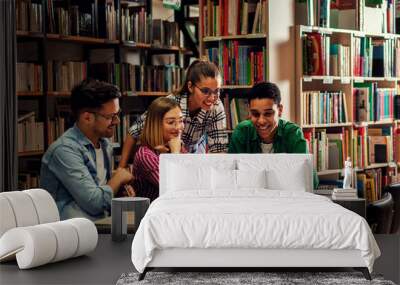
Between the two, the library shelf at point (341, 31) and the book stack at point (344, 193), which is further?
the library shelf at point (341, 31)

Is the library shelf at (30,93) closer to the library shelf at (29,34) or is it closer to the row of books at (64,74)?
the row of books at (64,74)

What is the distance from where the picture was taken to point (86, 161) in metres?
7.80

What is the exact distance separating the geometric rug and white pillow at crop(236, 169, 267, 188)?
1.13 metres

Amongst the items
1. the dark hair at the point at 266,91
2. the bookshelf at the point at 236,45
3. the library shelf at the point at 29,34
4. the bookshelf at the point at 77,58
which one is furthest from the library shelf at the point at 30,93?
the dark hair at the point at 266,91

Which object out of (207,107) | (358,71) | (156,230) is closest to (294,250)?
(156,230)

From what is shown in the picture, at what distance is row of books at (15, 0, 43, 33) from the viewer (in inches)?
297

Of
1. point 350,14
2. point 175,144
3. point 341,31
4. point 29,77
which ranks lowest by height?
point 175,144

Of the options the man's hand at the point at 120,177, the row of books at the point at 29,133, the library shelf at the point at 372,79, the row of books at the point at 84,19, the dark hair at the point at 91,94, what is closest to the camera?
the row of books at the point at 29,133

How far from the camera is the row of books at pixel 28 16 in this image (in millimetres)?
7535

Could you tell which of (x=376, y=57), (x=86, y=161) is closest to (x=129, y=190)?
(x=86, y=161)

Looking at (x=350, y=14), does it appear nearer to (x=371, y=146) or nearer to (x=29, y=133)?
(x=371, y=146)

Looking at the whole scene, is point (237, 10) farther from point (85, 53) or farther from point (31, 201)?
point (31, 201)

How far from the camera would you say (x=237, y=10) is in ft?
26.2

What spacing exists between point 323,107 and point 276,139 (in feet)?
3.19
